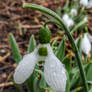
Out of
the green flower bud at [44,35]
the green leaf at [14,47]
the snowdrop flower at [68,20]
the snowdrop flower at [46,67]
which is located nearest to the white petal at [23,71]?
the snowdrop flower at [46,67]

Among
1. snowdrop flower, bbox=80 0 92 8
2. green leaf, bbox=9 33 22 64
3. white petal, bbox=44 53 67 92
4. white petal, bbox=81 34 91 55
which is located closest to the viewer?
white petal, bbox=44 53 67 92

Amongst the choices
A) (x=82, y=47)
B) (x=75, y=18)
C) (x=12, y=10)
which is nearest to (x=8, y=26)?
(x=12, y=10)

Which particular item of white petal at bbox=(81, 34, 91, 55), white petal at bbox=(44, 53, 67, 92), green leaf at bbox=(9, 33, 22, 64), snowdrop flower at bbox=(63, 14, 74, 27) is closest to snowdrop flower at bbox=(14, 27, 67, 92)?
white petal at bbox=(44, 53, 67, 92)

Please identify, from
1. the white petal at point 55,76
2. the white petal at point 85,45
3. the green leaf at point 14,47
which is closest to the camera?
the white petal at point 55,76

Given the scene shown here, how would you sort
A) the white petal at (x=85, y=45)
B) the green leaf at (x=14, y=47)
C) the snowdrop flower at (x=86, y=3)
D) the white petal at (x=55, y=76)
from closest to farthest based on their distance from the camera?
the white petal at (x=55, y=76) → the green leaf at (x=14, y=47) → the white petal at (x=85, y=45) → the snowdrop flower at (x=86, y=3)

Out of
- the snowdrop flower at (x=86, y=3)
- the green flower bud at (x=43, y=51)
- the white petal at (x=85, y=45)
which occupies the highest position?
the snowdrop flower at (x=86, y=3)

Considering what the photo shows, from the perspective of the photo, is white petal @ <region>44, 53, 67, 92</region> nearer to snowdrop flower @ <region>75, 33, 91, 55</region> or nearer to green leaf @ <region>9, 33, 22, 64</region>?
green leaf @ <region>9, 33, 22, 64</region>

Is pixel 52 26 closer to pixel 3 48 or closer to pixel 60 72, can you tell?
pixel 3 48

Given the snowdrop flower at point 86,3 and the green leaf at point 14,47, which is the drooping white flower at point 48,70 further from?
the snowdrop flower at point 86,3
